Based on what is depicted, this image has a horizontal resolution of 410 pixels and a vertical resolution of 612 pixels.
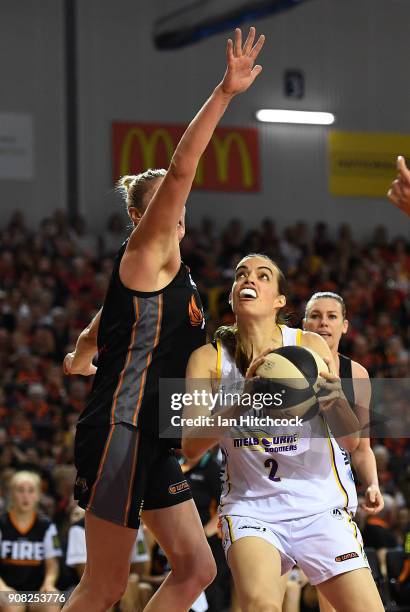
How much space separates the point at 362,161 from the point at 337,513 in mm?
17799

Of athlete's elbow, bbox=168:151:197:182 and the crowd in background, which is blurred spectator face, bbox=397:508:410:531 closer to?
the crowd in background

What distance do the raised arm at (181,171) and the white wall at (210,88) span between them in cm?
1509

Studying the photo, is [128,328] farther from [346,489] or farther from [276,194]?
[276,194]

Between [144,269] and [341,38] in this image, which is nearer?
[144,269]

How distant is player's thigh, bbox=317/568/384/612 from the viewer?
4.24 m

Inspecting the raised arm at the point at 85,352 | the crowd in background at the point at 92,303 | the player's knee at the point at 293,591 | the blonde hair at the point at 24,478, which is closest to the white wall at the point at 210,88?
the crowd in background at the point at 92,303

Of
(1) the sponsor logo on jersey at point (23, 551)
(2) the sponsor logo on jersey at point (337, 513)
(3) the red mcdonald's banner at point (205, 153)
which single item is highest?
(3) the red mcdonald's banner at point (205, 153)

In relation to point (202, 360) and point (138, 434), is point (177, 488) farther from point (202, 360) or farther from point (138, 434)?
point (202, 360)

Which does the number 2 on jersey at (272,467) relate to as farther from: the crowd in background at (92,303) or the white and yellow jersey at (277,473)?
the crowd in background at (92,303)

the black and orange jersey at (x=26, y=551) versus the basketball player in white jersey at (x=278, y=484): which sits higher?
the basketball player in white jersey at (x=278, y=484)

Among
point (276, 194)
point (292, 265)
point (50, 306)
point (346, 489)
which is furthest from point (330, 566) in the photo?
point (276, 194)

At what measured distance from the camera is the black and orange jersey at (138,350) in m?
4.37

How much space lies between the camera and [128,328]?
4391 millimetres

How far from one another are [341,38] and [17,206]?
7.56 m
